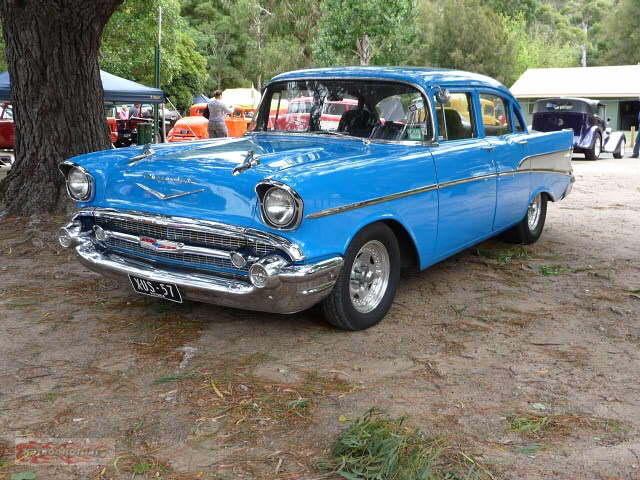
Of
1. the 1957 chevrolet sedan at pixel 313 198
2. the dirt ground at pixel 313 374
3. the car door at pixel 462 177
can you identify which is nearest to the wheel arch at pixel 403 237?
the 1957 chevrolet sedan at pixel 313 198

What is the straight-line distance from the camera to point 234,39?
52281mm

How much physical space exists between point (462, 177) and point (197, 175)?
2.04 metres

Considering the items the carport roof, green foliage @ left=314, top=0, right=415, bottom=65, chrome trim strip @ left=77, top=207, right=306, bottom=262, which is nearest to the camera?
chrome trim strip @ left=77, top=207, right=306, bottom=262

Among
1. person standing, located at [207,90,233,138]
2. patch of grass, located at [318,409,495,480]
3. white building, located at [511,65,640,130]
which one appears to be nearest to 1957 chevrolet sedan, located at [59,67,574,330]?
patch of grass, located at [318,409,495,480]

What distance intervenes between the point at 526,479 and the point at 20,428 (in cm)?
218

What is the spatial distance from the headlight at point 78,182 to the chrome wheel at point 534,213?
14.0ft

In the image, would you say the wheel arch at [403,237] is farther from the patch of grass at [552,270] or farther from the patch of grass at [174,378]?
the patch of grass at [552,270]

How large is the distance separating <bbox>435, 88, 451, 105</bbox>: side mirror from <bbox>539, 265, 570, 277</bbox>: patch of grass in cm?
181

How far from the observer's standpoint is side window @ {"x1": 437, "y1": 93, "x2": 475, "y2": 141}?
4.94m

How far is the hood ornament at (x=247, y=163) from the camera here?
3.82m

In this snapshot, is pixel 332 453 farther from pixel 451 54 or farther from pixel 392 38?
pixel 451 54

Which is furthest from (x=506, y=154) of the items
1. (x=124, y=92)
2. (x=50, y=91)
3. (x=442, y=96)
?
(x=124, y=92)

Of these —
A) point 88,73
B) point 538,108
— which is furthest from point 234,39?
point 88,73

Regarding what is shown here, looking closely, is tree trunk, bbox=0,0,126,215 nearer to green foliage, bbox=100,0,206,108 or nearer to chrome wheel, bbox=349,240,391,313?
chrome wheel, bbox=349,240,391,313
